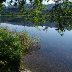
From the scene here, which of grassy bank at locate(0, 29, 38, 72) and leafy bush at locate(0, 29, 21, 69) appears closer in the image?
grassy bank at locate(0, 29, 38, 72)

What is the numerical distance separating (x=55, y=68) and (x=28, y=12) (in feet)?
41.8

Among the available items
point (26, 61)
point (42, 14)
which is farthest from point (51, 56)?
point (42, 14)

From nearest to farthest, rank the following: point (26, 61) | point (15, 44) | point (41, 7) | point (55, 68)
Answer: point (41, 7)
point (15, 44)
point (55, 68)
point (26, 61)

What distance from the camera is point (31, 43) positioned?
26.7m

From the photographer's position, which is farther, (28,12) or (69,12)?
(28,12)

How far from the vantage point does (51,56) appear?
85.0 ft

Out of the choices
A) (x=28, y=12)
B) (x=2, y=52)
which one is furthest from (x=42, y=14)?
(x=2, y=52)

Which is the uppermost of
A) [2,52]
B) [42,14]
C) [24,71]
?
[42,14]

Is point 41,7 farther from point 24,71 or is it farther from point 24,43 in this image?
point 24,43

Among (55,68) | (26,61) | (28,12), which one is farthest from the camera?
(26,61)

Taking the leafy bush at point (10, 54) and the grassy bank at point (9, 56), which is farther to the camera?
the leafy bush at point (10, 54)

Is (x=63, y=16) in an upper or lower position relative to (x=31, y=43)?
upper

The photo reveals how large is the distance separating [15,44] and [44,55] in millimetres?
8959

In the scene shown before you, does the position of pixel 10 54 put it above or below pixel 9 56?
above
